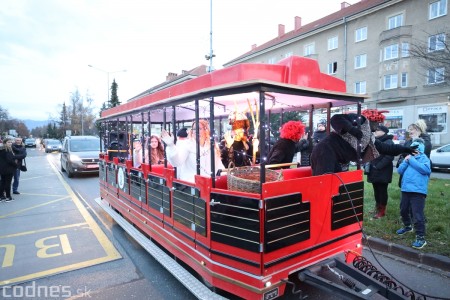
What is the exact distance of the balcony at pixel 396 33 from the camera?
23.2 meters

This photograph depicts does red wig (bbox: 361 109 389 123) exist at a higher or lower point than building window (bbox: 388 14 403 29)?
lower

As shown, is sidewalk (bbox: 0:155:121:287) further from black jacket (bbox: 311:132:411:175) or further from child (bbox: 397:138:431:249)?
child (bbox: 397:138:431:249)

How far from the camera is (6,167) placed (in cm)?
A: 856

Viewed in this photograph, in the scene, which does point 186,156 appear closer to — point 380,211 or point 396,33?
point 380,211

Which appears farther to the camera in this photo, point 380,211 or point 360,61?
point 360,61

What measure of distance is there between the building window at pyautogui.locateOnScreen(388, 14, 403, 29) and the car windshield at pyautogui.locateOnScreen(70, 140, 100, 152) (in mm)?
25310

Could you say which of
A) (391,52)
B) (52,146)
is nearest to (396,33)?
(391,52)

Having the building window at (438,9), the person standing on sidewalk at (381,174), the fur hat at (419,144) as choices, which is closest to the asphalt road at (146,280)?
the person standing on sidewalk at (381,174)

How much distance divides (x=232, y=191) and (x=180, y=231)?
1243 mm

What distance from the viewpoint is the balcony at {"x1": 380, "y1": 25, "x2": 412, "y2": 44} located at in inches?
912

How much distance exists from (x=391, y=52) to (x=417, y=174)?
2482cm

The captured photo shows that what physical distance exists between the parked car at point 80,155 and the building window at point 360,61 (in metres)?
24.4

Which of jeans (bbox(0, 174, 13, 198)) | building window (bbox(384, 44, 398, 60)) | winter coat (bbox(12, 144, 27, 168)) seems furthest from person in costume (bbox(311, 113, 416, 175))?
building window (bbox(384, 44, 398, 60))

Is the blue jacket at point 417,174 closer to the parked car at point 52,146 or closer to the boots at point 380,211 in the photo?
the boots at point 380,211
